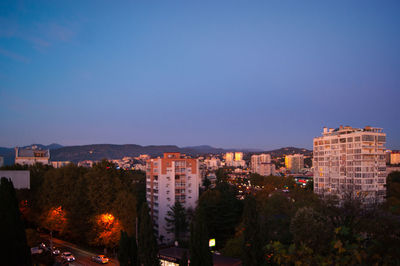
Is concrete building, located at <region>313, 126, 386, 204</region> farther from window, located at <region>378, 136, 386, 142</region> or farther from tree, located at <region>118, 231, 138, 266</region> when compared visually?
tree, located at <region>118, 231, 138, 266</region>

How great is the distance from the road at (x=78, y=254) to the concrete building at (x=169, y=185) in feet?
29.2

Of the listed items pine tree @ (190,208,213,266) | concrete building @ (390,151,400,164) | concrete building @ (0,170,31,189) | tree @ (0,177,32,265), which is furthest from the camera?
concrete building @ (390,151,400,164)

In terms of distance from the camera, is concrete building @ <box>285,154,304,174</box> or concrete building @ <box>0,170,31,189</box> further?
concrete building @ <box>285,154,304,174</box>

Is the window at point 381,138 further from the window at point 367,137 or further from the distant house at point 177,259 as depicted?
the distant house at point 177,259

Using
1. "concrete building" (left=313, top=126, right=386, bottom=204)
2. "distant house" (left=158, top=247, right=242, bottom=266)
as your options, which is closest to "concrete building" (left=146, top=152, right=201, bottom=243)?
"distant house" (left=158, top=247, right=242, bottom=266)

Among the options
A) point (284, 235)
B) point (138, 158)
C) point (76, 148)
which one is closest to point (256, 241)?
point (284, 235)

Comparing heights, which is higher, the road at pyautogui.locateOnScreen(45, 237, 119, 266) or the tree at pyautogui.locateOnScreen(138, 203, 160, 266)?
the tree at pyautogui.locateOnScreen(138, 203, 160, 266)

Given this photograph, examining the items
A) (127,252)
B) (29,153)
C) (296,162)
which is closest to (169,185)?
(127,252)

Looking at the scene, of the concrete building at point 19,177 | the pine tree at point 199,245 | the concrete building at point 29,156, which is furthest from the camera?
the concrete building at point 29,156

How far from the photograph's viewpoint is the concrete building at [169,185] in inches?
1240

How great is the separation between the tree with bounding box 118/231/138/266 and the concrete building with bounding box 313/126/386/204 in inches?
910

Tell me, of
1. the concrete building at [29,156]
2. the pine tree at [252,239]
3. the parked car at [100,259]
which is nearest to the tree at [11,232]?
the pine tree at [252,239]

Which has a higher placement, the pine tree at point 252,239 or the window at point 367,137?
the window at point 367,137

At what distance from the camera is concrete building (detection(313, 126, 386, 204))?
34000 millimetres
